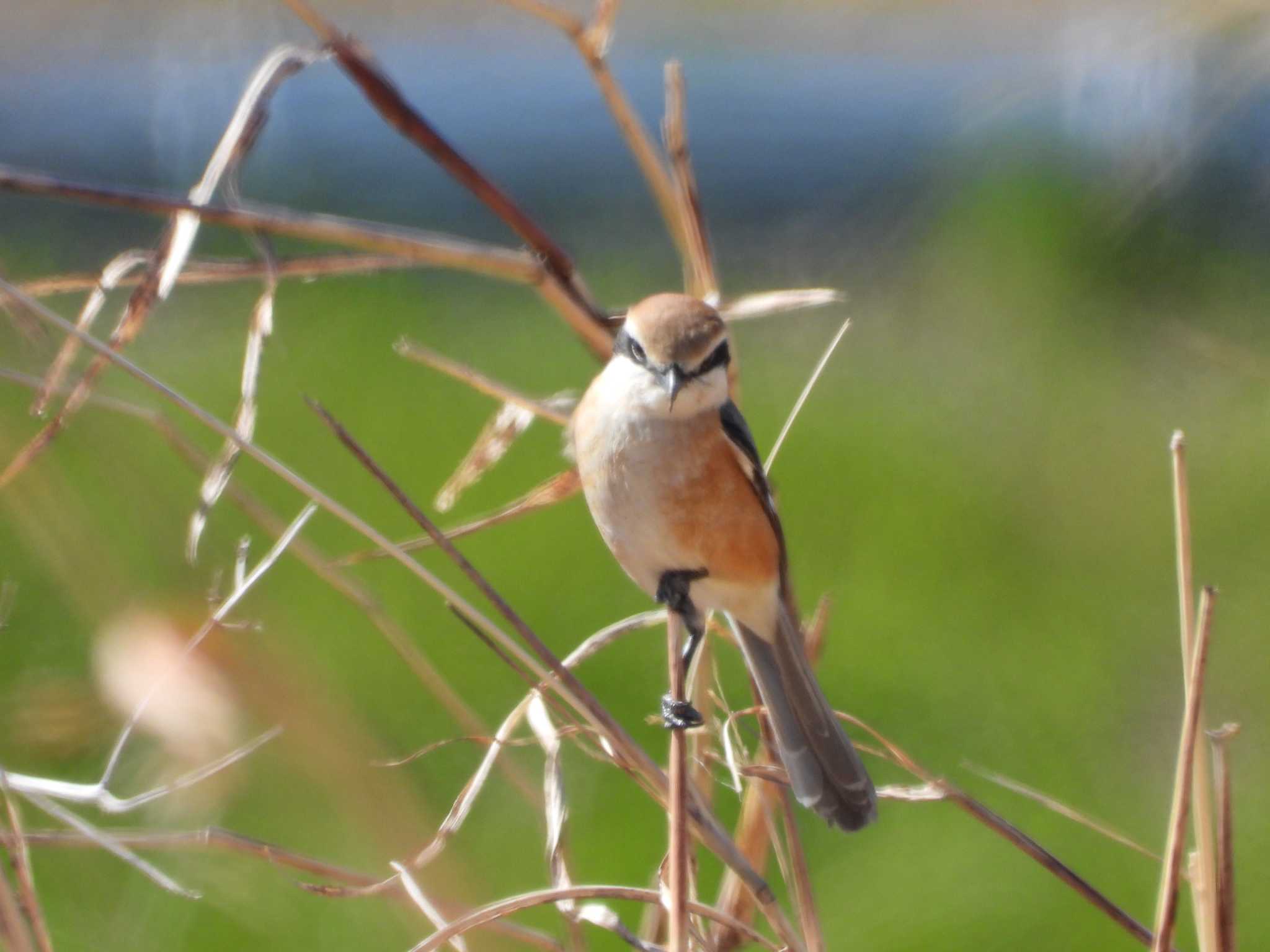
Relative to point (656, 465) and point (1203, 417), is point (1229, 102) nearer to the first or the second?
point (656, 465)

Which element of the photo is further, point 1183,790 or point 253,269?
point 253,269

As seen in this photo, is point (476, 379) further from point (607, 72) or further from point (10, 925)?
point (10, 925)

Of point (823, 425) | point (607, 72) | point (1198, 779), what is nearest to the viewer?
point (1198, 779)

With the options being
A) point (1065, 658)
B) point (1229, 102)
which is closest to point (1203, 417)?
point (1065, 658)

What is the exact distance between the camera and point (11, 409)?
306 centimetres

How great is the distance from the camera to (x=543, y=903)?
3.78ft

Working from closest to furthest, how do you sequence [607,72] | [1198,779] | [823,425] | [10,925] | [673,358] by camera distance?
[10,925]
[1198,779]
[607,72]
[673,358]
[823,425]

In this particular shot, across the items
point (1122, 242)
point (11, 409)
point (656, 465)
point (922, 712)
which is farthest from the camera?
point (1122, 242)

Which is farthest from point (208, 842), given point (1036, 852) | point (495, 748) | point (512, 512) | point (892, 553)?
point (892, 553)

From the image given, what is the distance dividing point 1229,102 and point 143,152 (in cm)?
495

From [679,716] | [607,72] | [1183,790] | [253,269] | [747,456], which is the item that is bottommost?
[1183,790]

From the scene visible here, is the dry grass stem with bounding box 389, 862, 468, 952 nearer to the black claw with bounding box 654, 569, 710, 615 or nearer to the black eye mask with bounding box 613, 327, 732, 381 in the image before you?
Answer: the black claw with bounding box 654, 569, 710, 615

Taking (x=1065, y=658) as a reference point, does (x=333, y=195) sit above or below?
above

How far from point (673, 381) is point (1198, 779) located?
0.81 metres
